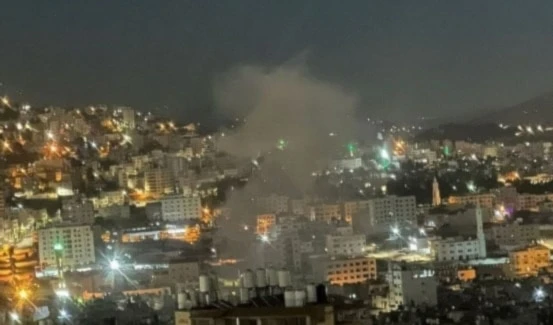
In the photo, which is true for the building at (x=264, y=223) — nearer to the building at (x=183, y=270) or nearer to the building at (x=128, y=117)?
the building at (x=183, y=270)

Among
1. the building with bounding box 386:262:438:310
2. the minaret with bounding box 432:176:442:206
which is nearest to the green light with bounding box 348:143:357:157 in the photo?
the minaret with bounding box 432:176:442:206

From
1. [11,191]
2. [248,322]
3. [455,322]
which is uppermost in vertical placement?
[11,191]

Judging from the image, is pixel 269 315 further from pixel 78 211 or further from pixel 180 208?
pixel 180 208

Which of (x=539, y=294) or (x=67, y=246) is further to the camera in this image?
(x=67, y=246)

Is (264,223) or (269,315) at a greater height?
(264,223)

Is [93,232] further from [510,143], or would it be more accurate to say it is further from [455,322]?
[510,143]

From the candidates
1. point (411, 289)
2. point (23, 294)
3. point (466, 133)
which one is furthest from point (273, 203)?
point (466, 133)

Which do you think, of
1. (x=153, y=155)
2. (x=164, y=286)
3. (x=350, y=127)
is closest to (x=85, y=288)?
(x=164, y=286)
